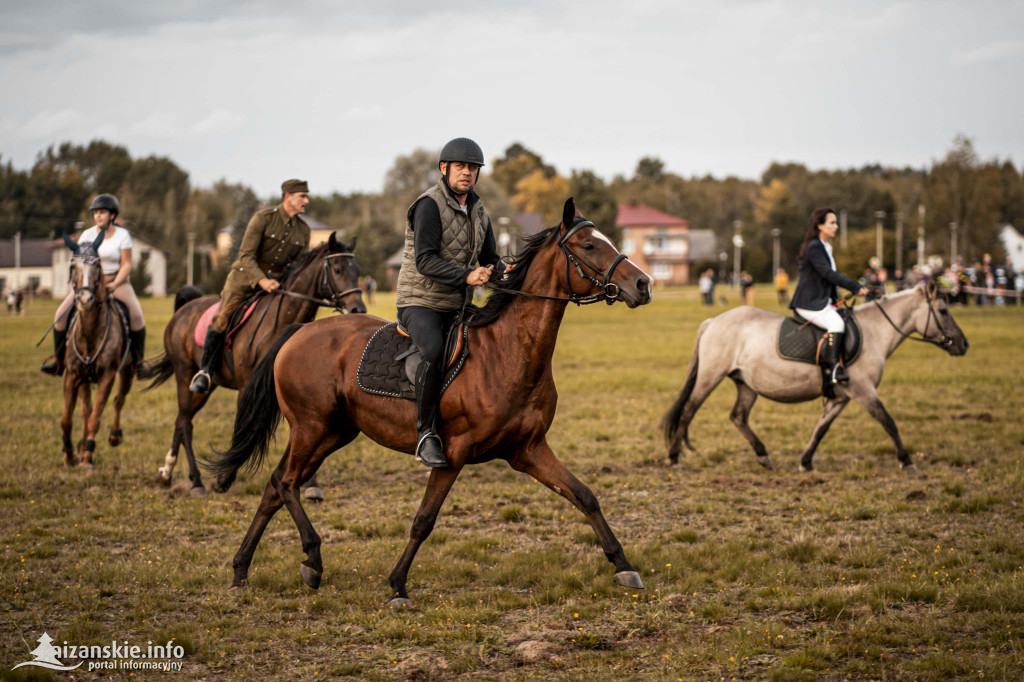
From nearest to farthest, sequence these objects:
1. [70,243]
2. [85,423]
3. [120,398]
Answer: [70,243] < [85,423] < [120,398]

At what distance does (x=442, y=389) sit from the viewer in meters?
6.41

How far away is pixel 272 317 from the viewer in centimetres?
970

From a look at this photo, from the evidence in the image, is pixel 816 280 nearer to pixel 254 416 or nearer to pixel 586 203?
pixel 254 416

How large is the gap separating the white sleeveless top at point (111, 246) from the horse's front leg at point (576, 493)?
7.06 m

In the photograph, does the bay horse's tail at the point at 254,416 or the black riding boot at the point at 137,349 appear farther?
the black riding boot at the point at 137,349

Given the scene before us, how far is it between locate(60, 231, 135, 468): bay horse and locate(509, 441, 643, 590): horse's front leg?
22.1ft

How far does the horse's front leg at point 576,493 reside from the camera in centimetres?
644

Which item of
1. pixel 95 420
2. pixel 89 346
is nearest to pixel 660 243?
pixel 89 346

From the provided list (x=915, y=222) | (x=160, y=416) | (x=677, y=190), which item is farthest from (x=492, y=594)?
(x=677, y=190)

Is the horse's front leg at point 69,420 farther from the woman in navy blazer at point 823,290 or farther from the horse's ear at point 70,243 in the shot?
the woman in navy blazer at point 823,290

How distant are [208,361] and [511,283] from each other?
4.75m

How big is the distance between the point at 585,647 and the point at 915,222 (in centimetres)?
11292

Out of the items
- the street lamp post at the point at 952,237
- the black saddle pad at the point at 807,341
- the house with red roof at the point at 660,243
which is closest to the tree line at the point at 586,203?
the street lamp post at the point at 952,237

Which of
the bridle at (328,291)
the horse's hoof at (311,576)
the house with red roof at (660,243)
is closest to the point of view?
the horse's hoof at (311,576)
